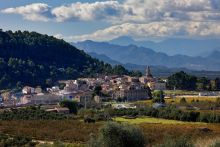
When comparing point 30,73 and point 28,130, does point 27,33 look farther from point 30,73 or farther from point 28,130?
point 28,130

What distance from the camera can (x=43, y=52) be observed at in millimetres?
125250

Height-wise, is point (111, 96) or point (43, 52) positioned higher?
point (43, 52)

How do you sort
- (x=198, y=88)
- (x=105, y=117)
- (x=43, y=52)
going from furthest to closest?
A: (x=43, y=52) < (x=198, y=88) < (x=105, y=117)

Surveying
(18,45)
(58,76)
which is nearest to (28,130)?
(58,76)

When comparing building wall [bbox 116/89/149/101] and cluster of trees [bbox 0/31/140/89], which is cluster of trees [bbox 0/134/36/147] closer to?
building wall [bbox 116/89/149/101]

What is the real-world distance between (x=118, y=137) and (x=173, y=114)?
103ft

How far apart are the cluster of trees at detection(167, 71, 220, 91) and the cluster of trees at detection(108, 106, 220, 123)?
42.2 meters

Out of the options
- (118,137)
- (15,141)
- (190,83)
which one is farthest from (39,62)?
(118,137)

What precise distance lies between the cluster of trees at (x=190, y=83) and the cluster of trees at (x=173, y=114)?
42.2 m

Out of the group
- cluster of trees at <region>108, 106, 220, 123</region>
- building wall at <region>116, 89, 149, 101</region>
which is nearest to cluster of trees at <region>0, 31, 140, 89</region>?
building wall at <region>116, 89, 149, 101</region>

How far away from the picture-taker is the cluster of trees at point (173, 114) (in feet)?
166

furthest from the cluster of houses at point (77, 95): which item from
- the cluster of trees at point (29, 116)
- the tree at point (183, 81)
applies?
the cluster of trees at point (29, 116)

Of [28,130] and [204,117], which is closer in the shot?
[28,130]

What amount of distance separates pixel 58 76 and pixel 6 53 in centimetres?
1269
